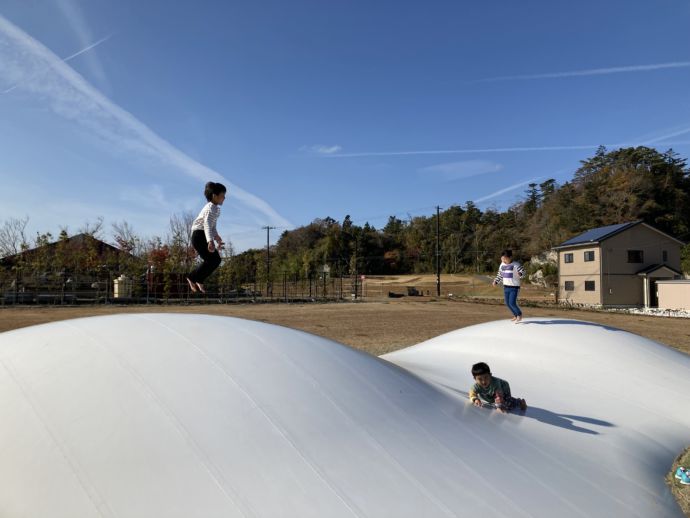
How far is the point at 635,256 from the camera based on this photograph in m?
29.2

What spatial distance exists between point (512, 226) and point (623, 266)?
91.7ft

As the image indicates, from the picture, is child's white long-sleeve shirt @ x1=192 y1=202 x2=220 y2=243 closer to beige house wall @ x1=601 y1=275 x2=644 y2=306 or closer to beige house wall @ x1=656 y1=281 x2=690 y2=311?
beige house wall @ x1=601 y1=275 x2=644 y2=306

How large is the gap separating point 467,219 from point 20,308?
51785mm

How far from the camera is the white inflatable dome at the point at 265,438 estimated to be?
2494 millimetres

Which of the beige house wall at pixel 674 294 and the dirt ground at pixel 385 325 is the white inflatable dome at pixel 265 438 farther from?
the beige house wall at pixel 674 294

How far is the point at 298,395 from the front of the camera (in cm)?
330

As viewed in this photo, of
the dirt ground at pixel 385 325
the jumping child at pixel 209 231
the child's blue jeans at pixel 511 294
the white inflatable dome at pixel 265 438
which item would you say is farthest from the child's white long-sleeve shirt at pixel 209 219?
the dirt ground at pixel 385 325

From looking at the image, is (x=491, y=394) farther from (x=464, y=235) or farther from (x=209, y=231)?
(x=464, y=235)

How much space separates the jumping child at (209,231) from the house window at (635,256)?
31265mm

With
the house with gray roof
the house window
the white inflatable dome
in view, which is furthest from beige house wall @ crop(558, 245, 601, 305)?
the white inflatable dome

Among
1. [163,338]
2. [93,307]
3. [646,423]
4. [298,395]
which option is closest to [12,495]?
[163,338]

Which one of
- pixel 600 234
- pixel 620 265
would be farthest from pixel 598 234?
pixel 620 265

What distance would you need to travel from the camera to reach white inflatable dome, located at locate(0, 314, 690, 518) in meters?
2.49

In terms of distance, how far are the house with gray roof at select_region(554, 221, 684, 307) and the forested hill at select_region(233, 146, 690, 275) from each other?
184 inches
